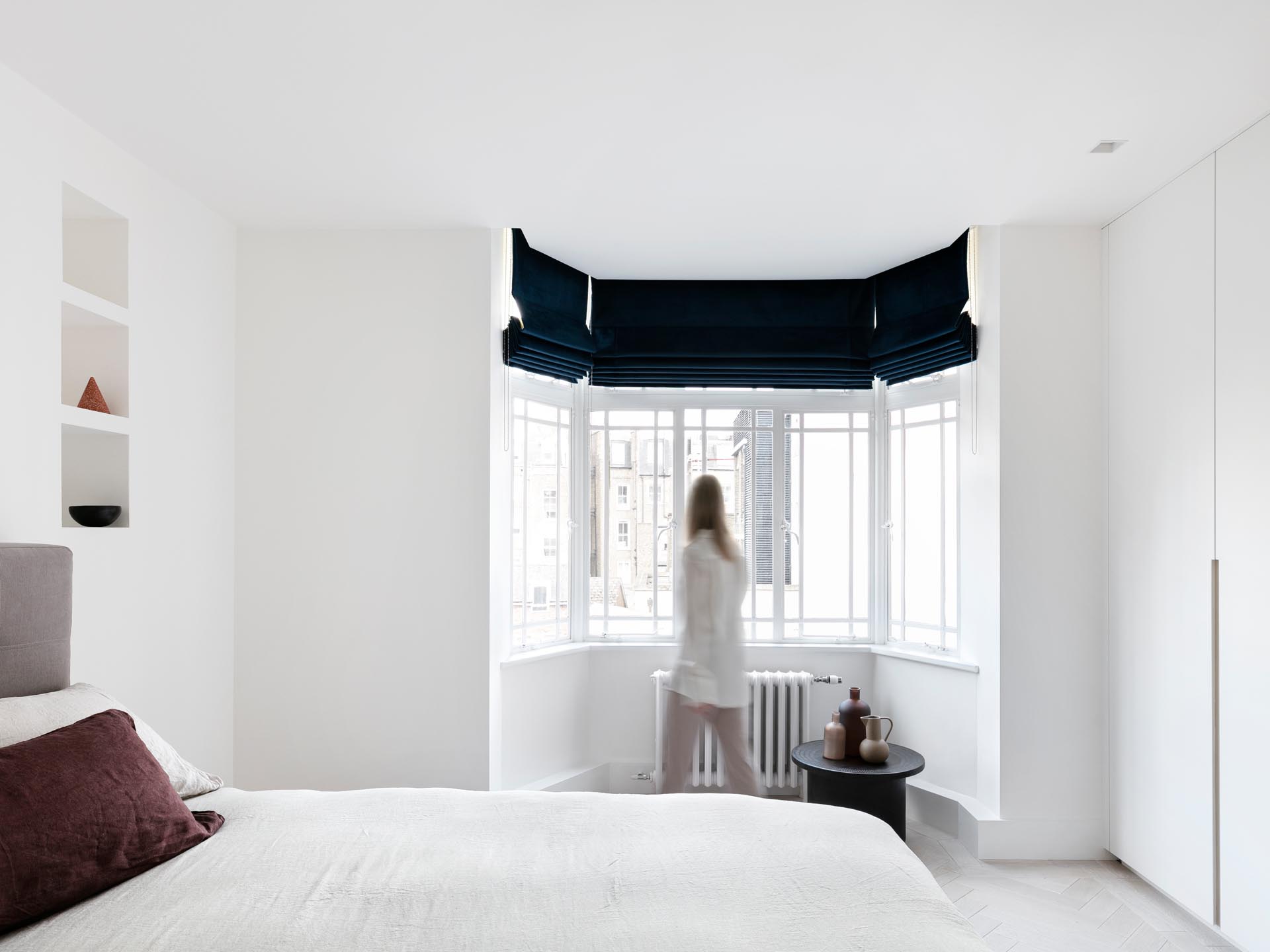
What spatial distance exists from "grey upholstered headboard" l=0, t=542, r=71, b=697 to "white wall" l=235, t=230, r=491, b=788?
1218 mm

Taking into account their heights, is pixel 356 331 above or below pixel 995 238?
below

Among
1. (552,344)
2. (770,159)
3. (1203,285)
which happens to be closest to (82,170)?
(552,344)

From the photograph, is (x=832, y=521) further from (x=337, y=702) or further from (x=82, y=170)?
(x=82, y=170)

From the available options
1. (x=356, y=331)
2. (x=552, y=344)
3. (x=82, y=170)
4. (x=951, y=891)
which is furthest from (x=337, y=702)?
(x=951, y=891)

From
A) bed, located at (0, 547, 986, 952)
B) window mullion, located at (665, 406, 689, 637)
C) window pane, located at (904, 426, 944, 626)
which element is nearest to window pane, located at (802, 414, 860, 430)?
window pane, located at (904, 426, 944, 626)

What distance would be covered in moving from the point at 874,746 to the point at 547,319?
2417 millimetres

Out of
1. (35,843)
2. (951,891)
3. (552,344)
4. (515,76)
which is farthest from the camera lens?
(552,344)

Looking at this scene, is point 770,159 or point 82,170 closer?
point 82,170

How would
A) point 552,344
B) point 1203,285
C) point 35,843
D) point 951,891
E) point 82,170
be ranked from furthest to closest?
point 552,344 → point 951,891 → point 1203,285 → point 82,170 → point 35,843

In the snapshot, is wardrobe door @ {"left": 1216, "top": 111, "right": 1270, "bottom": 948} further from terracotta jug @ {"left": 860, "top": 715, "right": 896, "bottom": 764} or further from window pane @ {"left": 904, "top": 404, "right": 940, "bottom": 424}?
window pane @ {"left": 904, "top": 404, "right": 940, "bottom": 424}

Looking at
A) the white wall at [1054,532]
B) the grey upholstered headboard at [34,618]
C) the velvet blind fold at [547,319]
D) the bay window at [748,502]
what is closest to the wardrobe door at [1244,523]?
the white wall at [1054,532]

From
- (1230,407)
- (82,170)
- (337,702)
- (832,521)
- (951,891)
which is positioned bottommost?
(951,891)

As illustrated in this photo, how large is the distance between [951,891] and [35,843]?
2.95 meters

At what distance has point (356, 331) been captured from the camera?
140 inches
